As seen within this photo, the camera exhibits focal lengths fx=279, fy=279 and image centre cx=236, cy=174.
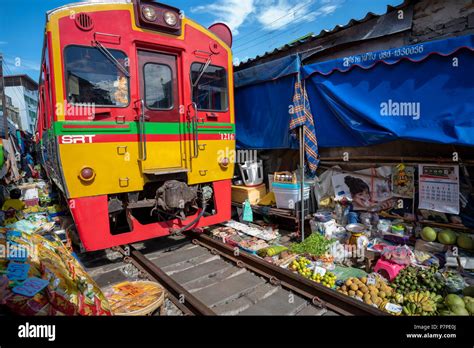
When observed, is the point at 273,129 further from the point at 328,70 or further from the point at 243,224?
the point at 243,224

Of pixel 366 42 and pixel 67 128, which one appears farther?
pixel 366 42

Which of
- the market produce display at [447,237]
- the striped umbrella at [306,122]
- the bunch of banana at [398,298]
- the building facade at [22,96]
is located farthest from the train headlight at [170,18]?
the building facade at [22,96]

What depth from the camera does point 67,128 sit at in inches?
143

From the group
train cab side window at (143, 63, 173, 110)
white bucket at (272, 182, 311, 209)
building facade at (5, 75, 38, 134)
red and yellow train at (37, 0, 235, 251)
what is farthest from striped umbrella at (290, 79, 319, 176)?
building facade at (5, 75, 38, 134)

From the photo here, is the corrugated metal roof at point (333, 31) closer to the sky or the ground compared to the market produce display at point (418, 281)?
closer to the sky

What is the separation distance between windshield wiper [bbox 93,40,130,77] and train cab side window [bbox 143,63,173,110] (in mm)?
348

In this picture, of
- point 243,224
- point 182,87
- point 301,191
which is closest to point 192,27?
Answer: point 182,87

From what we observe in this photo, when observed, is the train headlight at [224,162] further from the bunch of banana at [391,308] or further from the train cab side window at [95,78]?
the bunch of banana at [391,308]

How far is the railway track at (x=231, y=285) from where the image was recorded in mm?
3125

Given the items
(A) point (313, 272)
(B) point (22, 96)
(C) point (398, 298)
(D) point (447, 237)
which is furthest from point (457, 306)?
(B) point (22, 96)

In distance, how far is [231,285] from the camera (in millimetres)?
3676

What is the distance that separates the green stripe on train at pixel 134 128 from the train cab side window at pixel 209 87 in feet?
1.23

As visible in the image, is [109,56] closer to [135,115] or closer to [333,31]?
[135,115]
